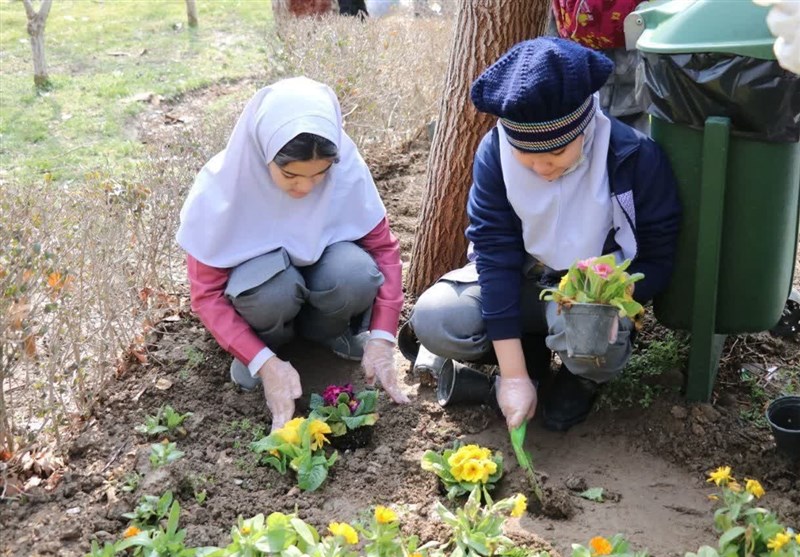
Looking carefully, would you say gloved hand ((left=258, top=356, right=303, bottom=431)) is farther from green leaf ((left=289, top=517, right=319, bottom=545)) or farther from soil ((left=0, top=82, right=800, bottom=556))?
green leaf ((left=289, top=517, right=319, bottom=545))

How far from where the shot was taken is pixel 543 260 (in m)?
2.70

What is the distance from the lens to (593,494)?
2.52 m

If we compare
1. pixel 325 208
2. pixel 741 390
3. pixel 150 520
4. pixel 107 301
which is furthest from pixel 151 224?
pixel 741 390

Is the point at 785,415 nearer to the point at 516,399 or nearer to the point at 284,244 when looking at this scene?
the point at 516,399

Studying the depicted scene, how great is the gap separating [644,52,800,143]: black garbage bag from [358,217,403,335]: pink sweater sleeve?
0.99 meters

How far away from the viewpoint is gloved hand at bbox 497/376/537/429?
2.57 meters

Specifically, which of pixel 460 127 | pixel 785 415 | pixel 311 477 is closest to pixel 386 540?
pixel 311 477

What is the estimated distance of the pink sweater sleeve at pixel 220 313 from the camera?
2832 millimetres

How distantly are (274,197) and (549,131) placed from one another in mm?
920

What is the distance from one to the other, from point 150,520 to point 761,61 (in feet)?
6.29

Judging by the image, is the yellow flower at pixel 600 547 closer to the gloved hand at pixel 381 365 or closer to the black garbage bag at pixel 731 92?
the gloved hand at pixel 381 365

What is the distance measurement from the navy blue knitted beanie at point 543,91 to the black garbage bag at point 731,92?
19 cm

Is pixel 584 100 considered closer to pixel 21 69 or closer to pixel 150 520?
pixel 150 520

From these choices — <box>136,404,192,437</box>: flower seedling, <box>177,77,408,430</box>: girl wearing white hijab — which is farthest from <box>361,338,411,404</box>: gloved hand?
<box>136,404,192,437</box>: flower seedling
